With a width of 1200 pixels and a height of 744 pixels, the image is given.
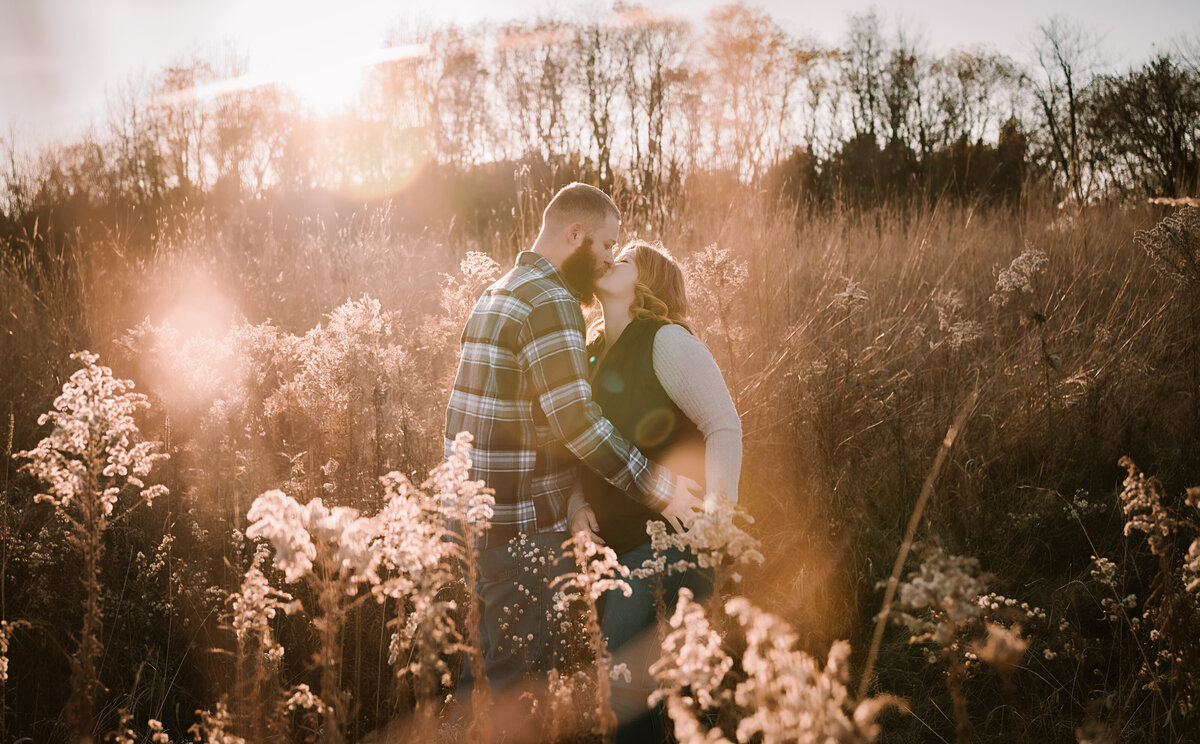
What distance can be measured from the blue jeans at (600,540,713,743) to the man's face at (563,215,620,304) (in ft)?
3.74

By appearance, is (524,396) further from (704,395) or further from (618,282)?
(704,395)

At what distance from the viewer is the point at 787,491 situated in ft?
13.2

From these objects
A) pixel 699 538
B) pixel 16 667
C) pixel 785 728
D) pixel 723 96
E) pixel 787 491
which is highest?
pixel 723 96

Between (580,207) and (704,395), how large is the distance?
3.11 feet

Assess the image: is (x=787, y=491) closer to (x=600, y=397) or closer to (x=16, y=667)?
(x=600, y=397)

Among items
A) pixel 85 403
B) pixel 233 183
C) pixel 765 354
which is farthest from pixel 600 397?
pixel 233 183

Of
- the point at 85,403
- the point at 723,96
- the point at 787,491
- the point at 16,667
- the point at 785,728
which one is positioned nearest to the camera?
the point at 785,728

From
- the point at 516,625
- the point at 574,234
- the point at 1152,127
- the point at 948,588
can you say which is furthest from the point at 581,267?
the point at 1152,127

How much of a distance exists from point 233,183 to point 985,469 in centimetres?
1347

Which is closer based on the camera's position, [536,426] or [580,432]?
[580,432]

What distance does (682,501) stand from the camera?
7.61 ft

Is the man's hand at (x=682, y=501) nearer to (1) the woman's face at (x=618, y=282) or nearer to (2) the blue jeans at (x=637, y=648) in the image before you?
(2) the blue jeans at (x=637, y=648)

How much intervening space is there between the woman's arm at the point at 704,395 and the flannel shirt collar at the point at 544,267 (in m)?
0.43

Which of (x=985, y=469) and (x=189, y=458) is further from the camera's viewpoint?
(x=189, y=458)
